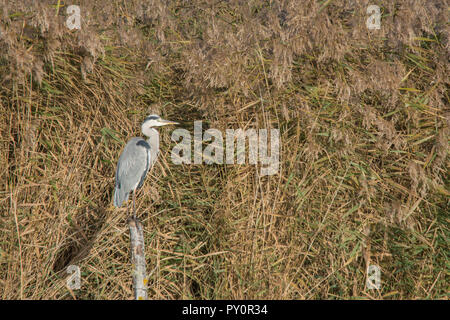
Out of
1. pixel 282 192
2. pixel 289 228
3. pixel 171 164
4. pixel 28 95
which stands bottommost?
pixel 289 228

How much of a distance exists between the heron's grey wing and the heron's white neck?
101 millimetres

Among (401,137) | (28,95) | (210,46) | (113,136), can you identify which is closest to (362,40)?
(401,137)

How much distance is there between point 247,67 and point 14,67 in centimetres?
154

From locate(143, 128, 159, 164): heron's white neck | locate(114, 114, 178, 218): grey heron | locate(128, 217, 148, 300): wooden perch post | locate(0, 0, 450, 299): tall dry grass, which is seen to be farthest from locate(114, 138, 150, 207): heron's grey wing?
locate(128, 217, 148, 300): wooden perch post

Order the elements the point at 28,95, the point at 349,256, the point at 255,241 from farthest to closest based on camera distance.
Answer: the point at 28,95, the point at 349,256, the point at 255,241

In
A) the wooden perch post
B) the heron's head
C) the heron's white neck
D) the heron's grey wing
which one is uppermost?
the heron's head

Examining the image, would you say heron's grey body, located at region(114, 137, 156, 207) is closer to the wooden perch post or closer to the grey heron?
the grey heron

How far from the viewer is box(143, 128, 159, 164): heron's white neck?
3.22 meters

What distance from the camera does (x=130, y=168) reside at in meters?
2.95

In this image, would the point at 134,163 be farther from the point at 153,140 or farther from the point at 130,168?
the point at 153,140

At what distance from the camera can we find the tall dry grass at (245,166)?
3.09 meters

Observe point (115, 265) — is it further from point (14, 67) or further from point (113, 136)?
point (14, 67)

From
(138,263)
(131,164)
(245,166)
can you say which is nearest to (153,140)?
(131,164)

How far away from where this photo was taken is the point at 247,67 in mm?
3299
